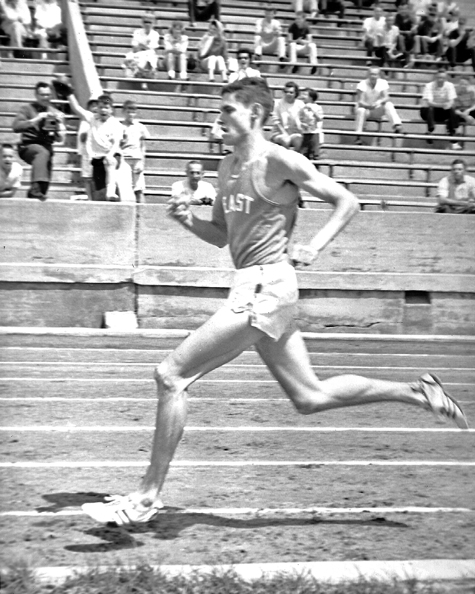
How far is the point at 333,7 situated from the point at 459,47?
307 centimetres

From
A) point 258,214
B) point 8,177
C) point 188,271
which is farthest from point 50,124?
point 258,214

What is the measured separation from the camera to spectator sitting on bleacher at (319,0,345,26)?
2638 centimetres

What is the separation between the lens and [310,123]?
62.1 ft

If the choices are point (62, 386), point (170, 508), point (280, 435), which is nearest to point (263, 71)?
point (62, 386)

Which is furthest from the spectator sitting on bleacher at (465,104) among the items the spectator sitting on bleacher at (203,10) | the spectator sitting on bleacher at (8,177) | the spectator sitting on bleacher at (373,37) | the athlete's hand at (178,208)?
the athlete's hand at (178,208)

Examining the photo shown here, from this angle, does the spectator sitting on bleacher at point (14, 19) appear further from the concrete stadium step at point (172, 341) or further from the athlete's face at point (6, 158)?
the concrete stadium step at point (172, 341)

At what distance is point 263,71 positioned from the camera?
22.9 m

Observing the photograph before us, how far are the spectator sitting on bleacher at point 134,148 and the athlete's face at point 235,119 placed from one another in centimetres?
1121

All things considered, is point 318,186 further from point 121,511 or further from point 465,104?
point 465,104

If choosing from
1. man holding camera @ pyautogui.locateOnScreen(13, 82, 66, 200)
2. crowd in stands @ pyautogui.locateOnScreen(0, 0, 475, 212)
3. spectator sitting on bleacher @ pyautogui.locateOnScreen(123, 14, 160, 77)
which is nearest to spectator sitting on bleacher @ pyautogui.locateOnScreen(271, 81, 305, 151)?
crowd in stands @ pyautogui.locateOnScreen(0, 0, 475, 212)

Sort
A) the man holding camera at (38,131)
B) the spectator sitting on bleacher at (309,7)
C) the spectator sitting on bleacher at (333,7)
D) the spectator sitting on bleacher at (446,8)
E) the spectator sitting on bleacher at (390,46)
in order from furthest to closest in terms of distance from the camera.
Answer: the spectator sitting on bleacher at (333,7), the spectator sitting on bleacher at (446,8), the spectator sitting on bleacher at (309,7), the spectator sitting on bleacher at (390,46), the man holding camera at (38,131)

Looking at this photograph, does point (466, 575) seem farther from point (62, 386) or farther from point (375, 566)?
point (62, 386)

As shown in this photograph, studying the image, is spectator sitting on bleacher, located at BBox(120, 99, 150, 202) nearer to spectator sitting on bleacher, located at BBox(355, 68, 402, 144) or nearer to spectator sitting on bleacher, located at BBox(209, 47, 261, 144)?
spectator sitting on bleacher, located at BBox(209, 47, 261, 144)

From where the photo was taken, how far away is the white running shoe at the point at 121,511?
5.38 m
